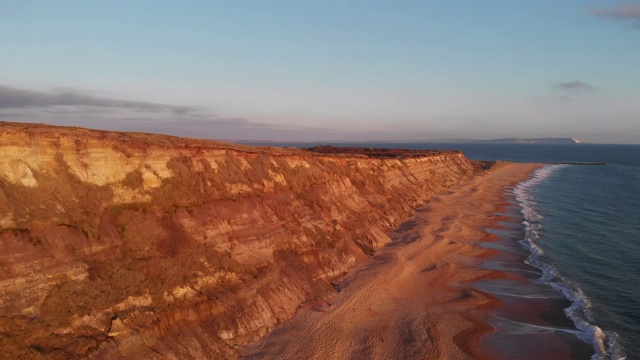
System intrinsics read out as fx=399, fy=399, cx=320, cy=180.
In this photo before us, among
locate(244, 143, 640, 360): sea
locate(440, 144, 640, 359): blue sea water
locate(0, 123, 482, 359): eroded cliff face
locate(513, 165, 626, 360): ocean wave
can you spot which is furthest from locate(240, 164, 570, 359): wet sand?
locate(440, 144, 640, 359): blue sea water

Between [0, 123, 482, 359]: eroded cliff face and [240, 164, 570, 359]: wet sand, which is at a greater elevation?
[0, 123, 482, 359]: eroded cliff face

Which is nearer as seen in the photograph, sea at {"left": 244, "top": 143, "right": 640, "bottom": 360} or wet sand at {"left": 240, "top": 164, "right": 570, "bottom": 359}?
wet sand at {"left": 240, "top": 164, "right": 570, "bottom": 359}

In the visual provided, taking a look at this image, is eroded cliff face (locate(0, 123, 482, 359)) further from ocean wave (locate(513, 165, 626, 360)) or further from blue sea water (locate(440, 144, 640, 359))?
blue sea water (locate(440, 144, 640, 359))

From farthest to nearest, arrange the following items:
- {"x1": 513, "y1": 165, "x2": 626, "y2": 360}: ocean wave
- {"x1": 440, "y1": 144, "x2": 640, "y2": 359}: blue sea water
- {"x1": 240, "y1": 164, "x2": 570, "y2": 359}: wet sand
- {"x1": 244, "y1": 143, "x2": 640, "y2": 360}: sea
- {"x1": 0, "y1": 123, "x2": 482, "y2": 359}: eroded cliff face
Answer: {"x1": 440, "y1": 144, "x2": 640, "y2": 359}: blue sea water
{"x1": 244, "y1": 143, "x2": 640, "y2": 360}: sea
{"x1": 240, "y1": 164, "x2": 570, "y2": 359}: wet sand
{"x1": 513, "y1": 165, "x2": 626, "y2": 360}: ocean wave
{"x1": 0, "y1": 123, "x2": 482, "y2": 359}: eroded cliff face

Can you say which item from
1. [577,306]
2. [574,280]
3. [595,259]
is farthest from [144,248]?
[595,259]


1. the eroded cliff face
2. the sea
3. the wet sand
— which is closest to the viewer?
the eroded cliff face

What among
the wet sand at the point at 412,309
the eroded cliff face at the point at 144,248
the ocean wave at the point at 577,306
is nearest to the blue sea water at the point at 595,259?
the ocean wave at the point at 577,306

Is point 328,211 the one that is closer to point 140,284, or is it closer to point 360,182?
point 360,182

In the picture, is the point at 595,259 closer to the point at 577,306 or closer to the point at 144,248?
the point at 577,306
